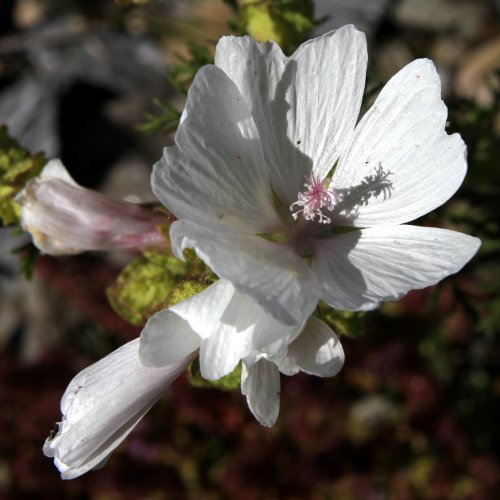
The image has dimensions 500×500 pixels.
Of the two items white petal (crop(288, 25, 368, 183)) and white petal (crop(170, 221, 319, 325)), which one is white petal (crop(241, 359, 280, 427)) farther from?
white petal (crop(288, 25, 368, 183))

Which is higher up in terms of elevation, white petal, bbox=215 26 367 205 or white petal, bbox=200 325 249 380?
white petal, bbox=215 26 367 205

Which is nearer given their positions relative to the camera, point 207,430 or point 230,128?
point 230,128

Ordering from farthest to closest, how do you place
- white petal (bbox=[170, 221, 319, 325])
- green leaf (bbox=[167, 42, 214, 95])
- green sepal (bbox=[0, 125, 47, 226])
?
1. green leaf (bbox=[167, 42, 214, 95])
2. green sepal (bbox=[0, 125, 47, 226])
3. white petal (bbox=[170, 221, 319, 325])

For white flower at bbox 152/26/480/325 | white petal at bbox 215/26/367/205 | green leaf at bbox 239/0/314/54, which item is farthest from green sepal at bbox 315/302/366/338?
green leaf at bbox 239/0/314/54

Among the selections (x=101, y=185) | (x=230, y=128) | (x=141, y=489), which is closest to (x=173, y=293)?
(x=230, y=128)

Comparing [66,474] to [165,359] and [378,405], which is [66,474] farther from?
[378,405]

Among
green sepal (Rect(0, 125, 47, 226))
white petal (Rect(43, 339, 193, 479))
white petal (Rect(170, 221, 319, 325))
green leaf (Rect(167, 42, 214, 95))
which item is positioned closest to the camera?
white petal (Rect(170, 221, 319, 325))
